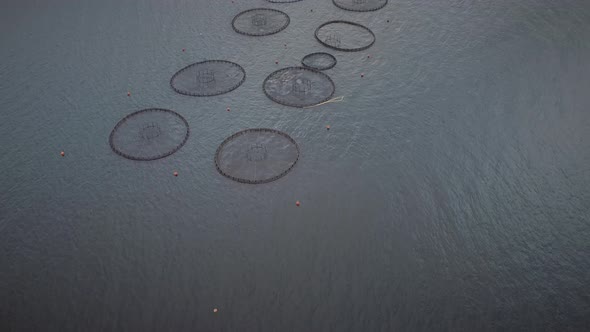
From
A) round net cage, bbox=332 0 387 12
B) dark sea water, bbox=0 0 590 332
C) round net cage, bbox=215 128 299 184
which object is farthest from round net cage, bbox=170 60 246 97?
round net cage, bbox=332 0 387 12

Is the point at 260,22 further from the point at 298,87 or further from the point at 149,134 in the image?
the point at 149,134

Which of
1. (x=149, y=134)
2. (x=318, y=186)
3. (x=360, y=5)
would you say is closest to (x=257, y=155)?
(x=318, y=186)

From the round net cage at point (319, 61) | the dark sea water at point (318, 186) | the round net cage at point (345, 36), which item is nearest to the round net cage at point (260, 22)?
the dark sea water at point (318, 186)

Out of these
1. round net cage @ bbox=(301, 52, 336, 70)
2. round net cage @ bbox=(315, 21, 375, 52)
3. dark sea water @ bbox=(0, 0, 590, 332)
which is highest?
round net cage @ bbox=(315, 21, 375, 52)

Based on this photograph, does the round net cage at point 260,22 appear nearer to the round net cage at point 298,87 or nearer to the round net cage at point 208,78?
the round net cage at point 208,78

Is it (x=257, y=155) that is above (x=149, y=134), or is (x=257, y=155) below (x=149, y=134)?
below

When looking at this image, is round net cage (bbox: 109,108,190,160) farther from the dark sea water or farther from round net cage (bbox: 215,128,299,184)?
round net cage (bbox: 215,128,299,184)

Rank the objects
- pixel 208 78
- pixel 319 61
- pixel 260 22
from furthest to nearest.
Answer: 1. pixel 260 22
2. pixel 319 61
3. pixel 208 78
